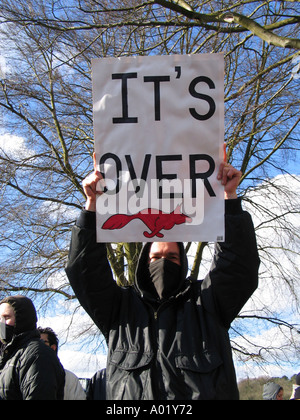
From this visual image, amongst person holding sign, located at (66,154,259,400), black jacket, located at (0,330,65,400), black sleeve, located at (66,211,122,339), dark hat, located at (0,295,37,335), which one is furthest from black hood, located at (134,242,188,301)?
dark hat, located at (0,295,37,335)

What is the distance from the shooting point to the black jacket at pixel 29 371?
3.46 m

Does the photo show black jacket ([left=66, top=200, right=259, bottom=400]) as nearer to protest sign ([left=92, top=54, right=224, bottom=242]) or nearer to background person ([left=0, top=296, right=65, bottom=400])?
protest sign ([left=92, top=54, right=224, bottom=242])

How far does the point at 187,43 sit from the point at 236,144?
1.93m

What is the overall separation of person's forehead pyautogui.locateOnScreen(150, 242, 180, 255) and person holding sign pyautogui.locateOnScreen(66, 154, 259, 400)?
0.21 feet

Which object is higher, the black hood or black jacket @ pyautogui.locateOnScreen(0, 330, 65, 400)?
the black hood

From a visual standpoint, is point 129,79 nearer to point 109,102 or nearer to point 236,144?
point 109,102

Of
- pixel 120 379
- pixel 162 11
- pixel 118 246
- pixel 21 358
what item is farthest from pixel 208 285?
pixel 118 246

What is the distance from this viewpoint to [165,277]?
287cm

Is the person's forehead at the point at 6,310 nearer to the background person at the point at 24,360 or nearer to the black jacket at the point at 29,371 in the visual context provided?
the background person at the point at 24,360

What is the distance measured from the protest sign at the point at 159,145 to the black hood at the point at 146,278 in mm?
152

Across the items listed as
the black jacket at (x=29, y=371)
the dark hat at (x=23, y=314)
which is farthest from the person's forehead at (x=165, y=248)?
the dark hat at (x=23, y=314)

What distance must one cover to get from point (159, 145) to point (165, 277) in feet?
2.21

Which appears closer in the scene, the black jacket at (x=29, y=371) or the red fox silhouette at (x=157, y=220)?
the red fox silhouette at (x=157, y=220)

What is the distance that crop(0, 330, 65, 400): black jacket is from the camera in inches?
136
